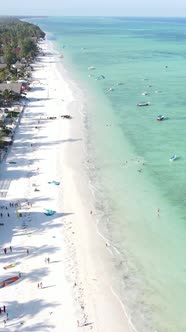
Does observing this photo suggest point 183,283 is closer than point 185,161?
Yes

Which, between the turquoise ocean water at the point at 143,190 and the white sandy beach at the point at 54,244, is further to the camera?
the turquoise ocean water at the point at 143,190

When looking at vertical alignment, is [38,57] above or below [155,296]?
below

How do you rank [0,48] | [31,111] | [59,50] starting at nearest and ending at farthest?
[31,111] < [0,48] < [59,50]

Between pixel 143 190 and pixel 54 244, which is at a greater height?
pixel 54 244

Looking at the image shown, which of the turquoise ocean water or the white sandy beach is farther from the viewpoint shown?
the turquoise ocean water

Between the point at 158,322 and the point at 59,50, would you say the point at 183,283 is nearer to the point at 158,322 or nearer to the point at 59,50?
the point at 158,322

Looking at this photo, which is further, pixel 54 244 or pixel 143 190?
pixel 143 190

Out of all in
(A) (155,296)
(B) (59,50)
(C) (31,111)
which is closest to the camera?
(A) (155,296)

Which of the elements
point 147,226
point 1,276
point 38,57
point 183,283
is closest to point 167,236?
point 147,226
